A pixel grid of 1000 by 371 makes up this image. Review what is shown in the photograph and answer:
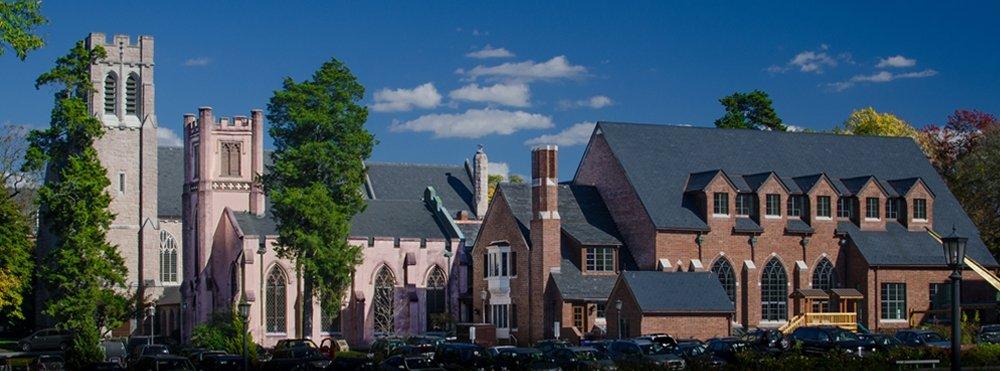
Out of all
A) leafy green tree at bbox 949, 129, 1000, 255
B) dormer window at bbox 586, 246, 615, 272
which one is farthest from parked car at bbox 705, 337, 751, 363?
leafy green tree at bbox 949, 129, 1000, 255

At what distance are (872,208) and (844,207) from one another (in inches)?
67.3

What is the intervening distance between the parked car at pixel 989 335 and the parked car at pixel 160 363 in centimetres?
2995

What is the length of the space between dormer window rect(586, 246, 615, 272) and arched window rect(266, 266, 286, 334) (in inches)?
708

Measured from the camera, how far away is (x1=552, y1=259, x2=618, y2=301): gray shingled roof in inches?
2800

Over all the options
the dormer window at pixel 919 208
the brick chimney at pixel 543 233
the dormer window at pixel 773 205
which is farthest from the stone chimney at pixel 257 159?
the dormer window at pixel 919 208

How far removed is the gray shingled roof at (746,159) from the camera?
75.7 meters

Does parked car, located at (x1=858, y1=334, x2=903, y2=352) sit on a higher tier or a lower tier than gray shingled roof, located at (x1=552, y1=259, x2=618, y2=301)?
lower

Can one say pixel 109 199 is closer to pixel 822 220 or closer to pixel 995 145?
pixel 822 220

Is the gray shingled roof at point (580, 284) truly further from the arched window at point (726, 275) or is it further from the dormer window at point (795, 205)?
the dormer window at point (795, 205)

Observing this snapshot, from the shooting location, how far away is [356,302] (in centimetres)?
8200

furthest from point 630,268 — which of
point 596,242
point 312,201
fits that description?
point 312,201

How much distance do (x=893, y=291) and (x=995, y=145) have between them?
17.0 m

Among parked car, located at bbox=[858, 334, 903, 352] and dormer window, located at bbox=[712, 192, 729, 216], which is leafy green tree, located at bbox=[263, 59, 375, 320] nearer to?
dormer window, located at bbox=[712, 192, 729, 216]

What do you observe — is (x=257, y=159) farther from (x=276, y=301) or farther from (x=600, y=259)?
(x=600, y=259)
